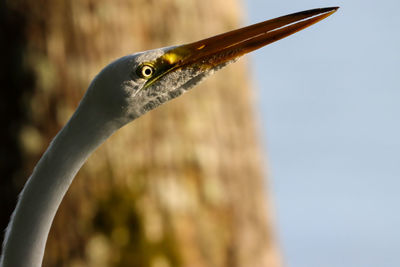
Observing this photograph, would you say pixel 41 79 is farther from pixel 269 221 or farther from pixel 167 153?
pixel 269 221

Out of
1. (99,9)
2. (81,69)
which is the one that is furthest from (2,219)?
(99,9)

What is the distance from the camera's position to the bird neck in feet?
6.25

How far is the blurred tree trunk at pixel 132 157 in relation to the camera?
14.4 ft

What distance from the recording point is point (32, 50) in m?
4.49

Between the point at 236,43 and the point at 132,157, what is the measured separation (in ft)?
8.05

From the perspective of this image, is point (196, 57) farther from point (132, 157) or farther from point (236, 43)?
point (132, 157)

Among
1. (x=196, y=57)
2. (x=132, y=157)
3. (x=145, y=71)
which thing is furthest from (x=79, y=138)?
(x=132, y=157)

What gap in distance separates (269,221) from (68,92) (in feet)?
6.04

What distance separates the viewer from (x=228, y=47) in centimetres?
211

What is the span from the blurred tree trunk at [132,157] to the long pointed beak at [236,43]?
2.39m

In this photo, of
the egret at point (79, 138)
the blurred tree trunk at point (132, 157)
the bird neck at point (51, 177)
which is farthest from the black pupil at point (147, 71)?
the blurred tree trunk at point (132, 157)

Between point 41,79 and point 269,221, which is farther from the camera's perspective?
point 269,221

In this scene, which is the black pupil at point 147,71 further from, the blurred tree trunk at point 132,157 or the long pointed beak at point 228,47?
the blurred tree trunk at point 132,157

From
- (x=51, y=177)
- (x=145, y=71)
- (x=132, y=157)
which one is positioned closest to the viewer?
(x=51, y=177)
